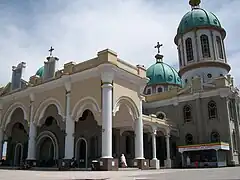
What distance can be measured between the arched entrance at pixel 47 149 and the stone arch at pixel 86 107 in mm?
5343

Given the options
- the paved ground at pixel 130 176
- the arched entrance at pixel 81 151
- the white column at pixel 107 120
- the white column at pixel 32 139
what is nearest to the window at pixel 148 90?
the arched entrance at pixel 81 151

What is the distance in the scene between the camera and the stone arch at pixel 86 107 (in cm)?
1891

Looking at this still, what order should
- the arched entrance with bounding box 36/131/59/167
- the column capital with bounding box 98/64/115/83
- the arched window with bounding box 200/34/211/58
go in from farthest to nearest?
the arched window with bounding box 200/34/211/58 < the arched entrance with bounding box 36/131/59/167 < the column capital with bounding box 98/64/115/83

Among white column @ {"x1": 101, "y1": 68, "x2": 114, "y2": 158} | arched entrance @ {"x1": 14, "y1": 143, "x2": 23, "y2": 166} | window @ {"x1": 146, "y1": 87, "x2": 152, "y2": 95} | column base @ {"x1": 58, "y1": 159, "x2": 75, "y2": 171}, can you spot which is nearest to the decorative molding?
window @ {"x1": 146, "y1": 87, "x2": 152, "y2": 95}

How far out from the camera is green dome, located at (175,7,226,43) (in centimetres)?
3436

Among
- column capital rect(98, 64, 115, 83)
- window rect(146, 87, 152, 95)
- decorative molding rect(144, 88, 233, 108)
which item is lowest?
column capital rect(98, 64, 115, 83)

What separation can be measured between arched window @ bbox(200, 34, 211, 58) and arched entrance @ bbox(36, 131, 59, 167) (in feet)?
66.4

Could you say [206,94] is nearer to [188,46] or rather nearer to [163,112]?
[163,112]

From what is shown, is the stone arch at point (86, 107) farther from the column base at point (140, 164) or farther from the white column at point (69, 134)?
the column base at point (140, 164)

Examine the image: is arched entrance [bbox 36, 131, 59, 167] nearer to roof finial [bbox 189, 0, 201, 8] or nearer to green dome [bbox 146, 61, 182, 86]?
green dome [bbox 146, 61, 182, 86]

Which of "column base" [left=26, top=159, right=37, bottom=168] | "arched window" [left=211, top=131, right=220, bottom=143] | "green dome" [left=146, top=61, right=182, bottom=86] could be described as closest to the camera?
"column base" [left=26, top=159, right=37, bottom=168]

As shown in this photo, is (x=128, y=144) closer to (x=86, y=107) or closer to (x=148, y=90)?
(x=86, y=107)

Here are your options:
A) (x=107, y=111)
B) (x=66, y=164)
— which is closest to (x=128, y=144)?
(x=66, y=164)

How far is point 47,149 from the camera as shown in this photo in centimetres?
2602
